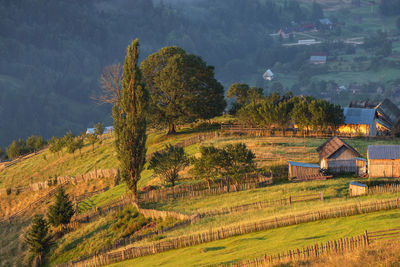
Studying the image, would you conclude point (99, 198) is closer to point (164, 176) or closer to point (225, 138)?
point (164, 176)

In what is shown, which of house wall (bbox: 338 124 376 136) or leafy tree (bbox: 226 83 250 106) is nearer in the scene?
house wall (bbox: 338 124 376 136)

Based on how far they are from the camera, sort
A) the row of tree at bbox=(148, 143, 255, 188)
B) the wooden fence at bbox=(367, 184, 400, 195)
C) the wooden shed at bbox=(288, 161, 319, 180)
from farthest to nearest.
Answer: the row of tree at bbox=(148, 143, 255, 188) < the wooden shed at bbox=(288, 161, 319, 180) < the wooden fence at bbox=(367, 184, 400, 195)

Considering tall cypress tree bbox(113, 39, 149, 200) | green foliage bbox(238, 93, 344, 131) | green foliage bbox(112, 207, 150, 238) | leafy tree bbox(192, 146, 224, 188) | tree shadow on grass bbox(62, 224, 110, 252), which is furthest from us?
green foliage bbox(238, 93, 344, 131)

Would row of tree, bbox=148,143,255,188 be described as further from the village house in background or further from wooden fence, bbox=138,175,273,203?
the village house in background

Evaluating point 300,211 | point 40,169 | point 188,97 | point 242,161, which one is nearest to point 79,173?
point 40,169

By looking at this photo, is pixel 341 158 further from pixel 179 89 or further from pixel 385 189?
pixel 179 89

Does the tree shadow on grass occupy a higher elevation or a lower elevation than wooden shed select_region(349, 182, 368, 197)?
lower

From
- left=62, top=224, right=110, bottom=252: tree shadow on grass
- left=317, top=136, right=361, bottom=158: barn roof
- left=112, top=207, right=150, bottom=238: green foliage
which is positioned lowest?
left=62, top=224, right=110, bottom=252: tree shadow on grass

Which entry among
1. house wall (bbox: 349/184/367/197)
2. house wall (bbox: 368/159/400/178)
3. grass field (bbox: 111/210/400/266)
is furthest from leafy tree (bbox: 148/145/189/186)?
house wall (bbox: 368/159/400/178)

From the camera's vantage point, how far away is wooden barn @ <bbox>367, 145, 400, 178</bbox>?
159 ft

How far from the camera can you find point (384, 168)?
161 ft

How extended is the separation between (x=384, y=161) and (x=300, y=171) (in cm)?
905

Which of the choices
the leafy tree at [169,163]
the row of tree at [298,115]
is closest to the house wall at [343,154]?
the leafy tree at [169,163]

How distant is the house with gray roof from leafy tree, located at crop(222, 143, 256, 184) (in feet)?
118
